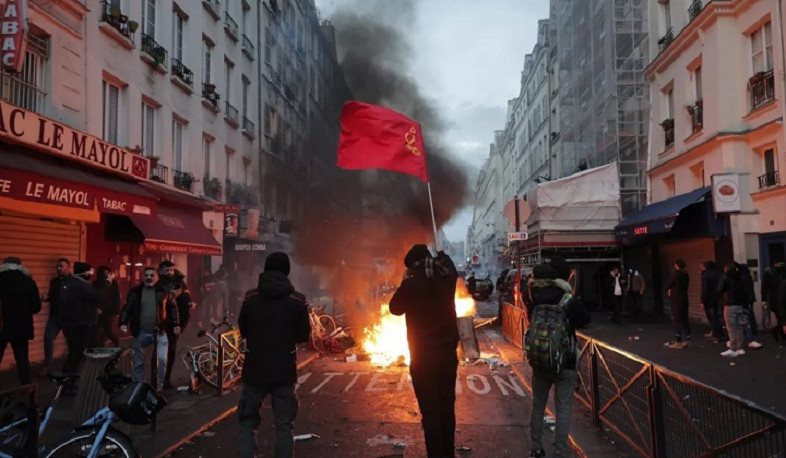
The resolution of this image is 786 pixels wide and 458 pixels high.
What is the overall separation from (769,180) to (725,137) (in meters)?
1.40

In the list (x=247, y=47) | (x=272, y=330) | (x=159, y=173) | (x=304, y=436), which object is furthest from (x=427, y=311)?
(x=247, y=47)

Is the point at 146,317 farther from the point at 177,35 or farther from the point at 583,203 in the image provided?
the point at 583,203

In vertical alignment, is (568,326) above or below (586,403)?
above

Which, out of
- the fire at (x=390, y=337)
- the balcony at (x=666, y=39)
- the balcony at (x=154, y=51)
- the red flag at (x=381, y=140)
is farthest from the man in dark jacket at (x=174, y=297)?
the balcony at (x=666, y=39)

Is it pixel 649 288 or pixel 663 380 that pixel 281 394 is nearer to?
pixel 663 380

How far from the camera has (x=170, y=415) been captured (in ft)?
20.9

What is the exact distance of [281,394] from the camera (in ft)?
13.8

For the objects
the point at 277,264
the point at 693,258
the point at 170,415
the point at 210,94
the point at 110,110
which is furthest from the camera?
the point at 210,94

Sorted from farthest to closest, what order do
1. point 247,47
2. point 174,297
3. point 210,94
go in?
point 247,47
point 210,94
point 174,297

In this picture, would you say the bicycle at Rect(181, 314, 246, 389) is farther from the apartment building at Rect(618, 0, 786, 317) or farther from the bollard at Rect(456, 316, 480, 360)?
the apartment building at Rect(618, 0, 786, 317)

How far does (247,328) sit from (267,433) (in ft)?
6.49

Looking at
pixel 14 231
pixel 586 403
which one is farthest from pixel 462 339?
pixel 14 231

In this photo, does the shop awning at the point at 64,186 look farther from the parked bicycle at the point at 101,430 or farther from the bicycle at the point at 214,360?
the parked bicycle at the point at 101,430

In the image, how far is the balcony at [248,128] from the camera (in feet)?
68.0
